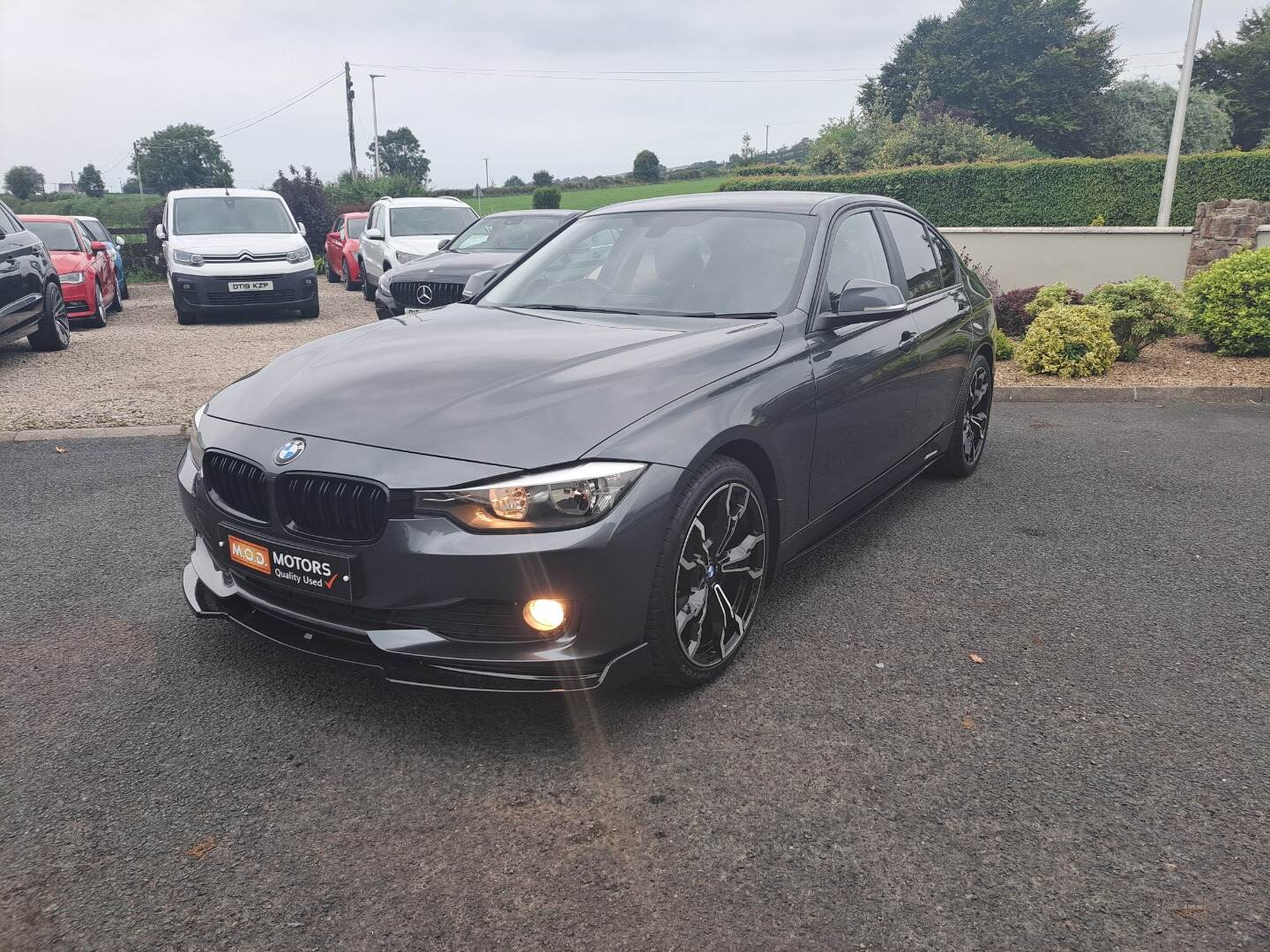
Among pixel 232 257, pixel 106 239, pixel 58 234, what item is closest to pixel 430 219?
pixel 232 257

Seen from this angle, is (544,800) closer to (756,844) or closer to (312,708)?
(756,844)

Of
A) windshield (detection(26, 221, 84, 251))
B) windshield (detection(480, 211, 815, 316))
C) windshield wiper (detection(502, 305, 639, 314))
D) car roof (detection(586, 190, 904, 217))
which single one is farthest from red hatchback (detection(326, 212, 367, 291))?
windshield wiper (detection(502, 305, 639, 314))

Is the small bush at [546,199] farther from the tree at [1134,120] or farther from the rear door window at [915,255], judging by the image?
the rear door window at [915,255]

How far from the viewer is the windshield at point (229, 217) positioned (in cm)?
1414

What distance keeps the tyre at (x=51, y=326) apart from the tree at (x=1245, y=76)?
65.0m

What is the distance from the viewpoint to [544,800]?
271cm

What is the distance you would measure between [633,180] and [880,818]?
75419 mm

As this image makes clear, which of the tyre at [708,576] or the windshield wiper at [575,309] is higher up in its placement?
the windshield wiper at [575,309]

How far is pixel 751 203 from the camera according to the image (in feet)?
14.6

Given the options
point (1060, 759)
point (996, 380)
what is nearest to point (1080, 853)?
point (1060, 759)

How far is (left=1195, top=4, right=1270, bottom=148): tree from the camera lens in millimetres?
56594

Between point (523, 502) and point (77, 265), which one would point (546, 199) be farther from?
point (523, 502)

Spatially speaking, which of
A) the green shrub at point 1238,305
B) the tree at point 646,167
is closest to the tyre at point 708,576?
the green shrub at point 1238,305

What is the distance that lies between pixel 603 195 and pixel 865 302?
6074cm
